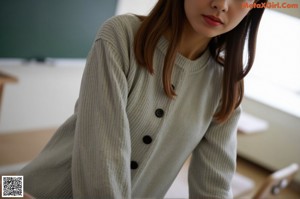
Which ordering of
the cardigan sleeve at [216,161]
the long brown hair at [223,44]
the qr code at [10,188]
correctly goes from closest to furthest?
the qr code at [10,188]
the long brown hair at [223,44]
the cardigan sleeve at [216,161]

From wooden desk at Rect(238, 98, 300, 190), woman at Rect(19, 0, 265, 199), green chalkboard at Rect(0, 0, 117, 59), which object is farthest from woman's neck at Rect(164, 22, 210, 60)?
wooden desk at Rect(238, 98, 300, 190)

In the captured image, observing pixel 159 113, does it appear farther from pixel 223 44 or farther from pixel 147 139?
pixel 223 44

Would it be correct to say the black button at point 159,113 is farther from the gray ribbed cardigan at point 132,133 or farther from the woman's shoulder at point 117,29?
the woman's shoulder at point 117,29

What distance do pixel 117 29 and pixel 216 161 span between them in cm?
50

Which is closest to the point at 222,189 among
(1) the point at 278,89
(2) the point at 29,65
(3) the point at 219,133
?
(3) the point at 219,133

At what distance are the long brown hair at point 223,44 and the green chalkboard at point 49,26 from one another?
216 cm

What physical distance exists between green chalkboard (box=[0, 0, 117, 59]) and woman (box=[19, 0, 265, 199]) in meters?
2.14

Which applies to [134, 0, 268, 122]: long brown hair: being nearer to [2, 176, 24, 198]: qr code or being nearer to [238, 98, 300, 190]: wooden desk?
[2, 176, 24, 198]: qr code

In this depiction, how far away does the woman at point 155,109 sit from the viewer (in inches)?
38.3

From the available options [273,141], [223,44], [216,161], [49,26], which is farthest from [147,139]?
[273,141]

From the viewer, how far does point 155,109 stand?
1.09 metres

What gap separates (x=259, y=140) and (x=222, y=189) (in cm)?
420

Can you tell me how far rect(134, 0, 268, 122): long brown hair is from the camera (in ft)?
3.51

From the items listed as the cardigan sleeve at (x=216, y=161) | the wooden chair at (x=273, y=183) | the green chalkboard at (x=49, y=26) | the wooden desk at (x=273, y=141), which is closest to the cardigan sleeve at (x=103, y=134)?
the cardigan sleeve at (x=216, y=161)
